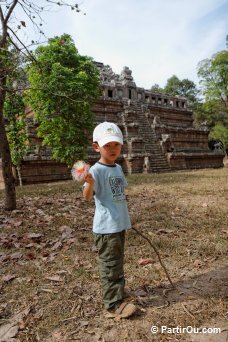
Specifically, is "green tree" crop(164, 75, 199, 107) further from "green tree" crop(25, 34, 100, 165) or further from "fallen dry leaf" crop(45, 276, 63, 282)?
"fallen dry leaf" crop(45, 276, 63, 282)

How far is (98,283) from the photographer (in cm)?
327

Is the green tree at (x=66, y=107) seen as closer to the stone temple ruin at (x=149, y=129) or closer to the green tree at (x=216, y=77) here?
the stone temple ruin at (x=149, y=129)

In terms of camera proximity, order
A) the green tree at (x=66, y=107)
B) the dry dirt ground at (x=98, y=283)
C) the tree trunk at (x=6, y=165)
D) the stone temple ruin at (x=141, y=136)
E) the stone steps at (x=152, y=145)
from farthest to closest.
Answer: the stone steps at (x=152, y=145)
the stone temple ruin at (x=141, y=136)
the green tree at (x=66, y=107)
the tree trunk at (x=6, y=165)
the dry dirt ground at (x=98, y=283)

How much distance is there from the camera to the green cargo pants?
2752mm

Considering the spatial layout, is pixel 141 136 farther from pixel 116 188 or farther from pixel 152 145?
pixel 116 188

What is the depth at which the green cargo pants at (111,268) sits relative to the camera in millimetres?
2752

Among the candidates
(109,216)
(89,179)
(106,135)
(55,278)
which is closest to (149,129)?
(55,278)

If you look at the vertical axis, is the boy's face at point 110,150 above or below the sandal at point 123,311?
above

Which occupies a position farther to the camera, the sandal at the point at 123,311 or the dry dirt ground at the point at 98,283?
the sandal at the point at 123,311

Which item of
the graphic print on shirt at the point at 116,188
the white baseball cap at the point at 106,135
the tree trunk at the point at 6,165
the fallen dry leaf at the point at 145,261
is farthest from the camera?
the tree trunk at the point at 6,165

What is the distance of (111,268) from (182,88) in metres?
50.0

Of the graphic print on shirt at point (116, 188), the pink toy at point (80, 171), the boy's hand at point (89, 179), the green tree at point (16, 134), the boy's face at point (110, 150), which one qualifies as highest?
the green tree at point (16, 134)

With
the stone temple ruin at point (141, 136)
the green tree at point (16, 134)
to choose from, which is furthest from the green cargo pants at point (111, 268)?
the stone temple ruin at point (141, 136)

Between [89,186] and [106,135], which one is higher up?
[106,135]
